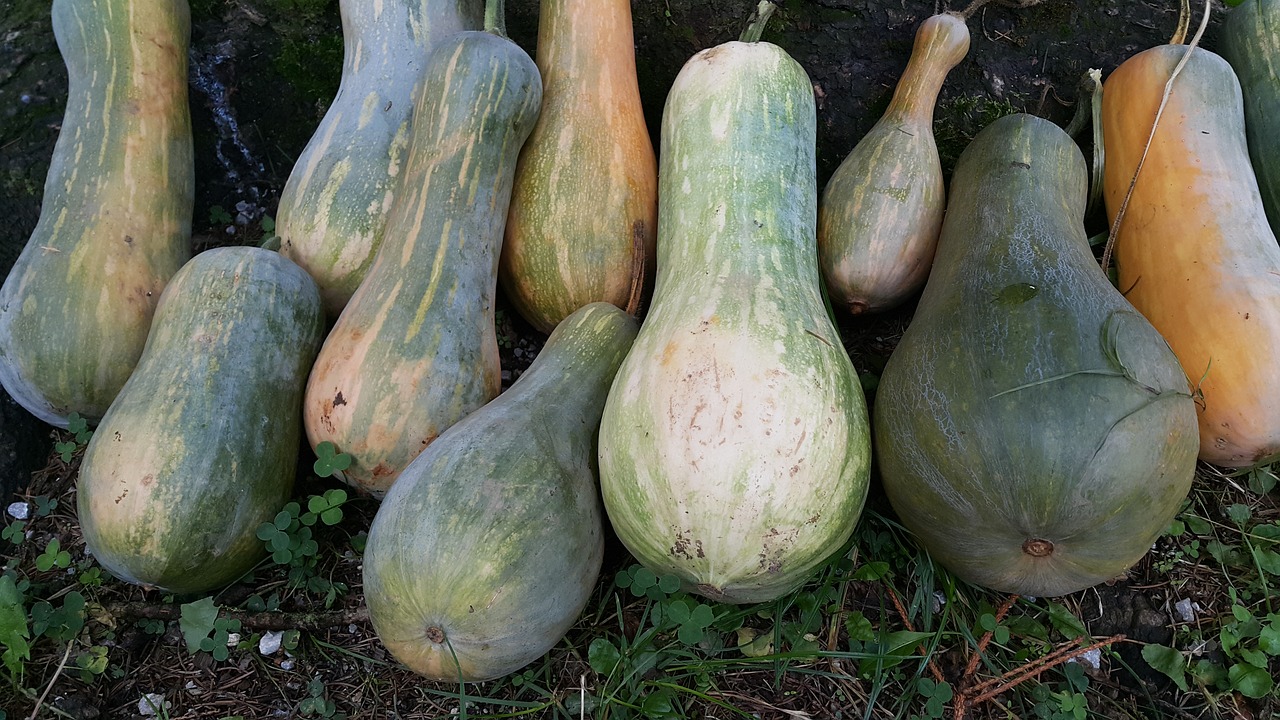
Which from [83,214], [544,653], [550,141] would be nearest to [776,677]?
[544,653]

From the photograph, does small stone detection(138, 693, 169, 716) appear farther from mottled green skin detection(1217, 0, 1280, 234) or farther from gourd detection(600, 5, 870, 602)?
mottled green skin detection(1217, 0, 1280, 234)

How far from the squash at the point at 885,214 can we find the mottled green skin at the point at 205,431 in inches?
60.4

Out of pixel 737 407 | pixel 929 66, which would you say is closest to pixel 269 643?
pixel 737 407

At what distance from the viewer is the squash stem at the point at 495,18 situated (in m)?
2.66

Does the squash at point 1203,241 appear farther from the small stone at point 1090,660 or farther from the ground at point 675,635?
the small stone at point 1090,660

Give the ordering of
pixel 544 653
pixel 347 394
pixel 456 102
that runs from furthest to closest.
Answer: pixel 456 102 → pixel 347 394 → pixel 544 653

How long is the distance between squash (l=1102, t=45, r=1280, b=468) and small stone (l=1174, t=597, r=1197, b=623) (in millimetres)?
400

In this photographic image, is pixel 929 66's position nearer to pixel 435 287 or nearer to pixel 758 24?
pixel 758 24

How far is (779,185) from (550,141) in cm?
79

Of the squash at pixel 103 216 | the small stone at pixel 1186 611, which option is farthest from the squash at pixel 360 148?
the small stone at pixel 1186 611

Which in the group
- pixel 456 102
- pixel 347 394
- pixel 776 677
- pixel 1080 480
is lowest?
pixel 776 677

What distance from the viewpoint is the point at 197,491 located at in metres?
1.98

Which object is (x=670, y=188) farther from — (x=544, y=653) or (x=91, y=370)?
(x=91, y=370)

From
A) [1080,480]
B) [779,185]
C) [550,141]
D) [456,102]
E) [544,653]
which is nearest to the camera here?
[1080,480]
